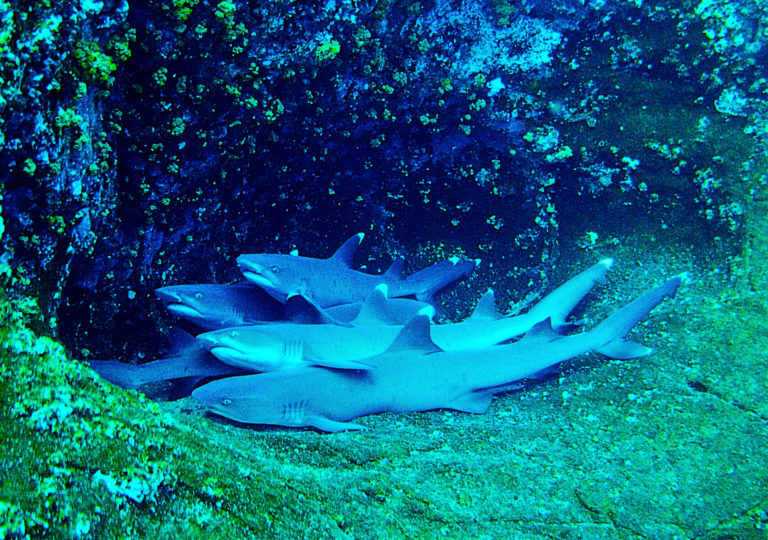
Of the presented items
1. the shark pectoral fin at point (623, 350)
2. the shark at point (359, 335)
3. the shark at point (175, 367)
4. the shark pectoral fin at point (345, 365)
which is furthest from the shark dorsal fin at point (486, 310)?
the shark at point (175, 367)

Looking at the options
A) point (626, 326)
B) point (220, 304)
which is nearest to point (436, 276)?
point (626, 326)

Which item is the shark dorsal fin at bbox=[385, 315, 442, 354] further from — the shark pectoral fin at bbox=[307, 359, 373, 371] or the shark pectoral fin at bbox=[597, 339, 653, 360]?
the shark pectoral fin at bbox=[597, 339, 653, 360]

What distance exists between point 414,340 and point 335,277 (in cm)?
96

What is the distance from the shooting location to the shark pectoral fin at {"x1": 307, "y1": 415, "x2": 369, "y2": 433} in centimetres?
246

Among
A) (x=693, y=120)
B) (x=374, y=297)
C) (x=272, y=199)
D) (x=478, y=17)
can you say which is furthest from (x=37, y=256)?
(x=693, y=120)

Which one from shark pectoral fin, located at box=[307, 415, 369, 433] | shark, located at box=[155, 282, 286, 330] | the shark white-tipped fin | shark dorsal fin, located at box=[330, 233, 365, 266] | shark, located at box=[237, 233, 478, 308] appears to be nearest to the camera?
shark pectoral fin, located at box=[307, 415, 369, 433]

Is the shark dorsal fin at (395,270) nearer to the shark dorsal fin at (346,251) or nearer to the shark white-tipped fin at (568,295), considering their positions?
the shark dorsal fin at (346,251)

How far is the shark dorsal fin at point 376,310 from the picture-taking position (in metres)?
3.36

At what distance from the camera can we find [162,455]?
1320 mm

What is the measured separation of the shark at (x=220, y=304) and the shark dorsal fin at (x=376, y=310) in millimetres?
592

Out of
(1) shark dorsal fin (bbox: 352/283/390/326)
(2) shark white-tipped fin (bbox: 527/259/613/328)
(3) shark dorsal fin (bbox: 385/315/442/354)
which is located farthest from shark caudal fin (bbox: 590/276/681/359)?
(1) shark dorsal fin (bbox: 352/283/390/326)

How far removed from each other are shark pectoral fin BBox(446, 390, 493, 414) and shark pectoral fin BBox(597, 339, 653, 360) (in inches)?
34.8

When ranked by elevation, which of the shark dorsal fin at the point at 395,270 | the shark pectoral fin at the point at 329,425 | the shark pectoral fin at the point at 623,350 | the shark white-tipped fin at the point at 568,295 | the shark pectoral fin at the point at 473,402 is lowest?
the shark pectoral fin at the point at 329,425

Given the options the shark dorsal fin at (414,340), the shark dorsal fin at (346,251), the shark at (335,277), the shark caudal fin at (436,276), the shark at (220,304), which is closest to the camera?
the shark dorsal fin at (414,340)
